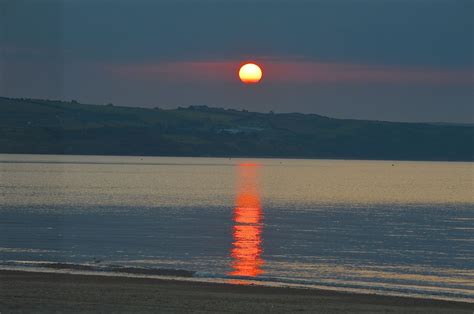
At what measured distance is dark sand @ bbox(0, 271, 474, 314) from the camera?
27.3 meters

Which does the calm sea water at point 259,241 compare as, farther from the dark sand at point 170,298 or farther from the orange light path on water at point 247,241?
the dark sand at point 170,298

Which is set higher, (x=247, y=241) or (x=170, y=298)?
(x=247, y=241)

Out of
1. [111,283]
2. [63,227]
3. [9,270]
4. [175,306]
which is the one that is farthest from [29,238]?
[175,306]

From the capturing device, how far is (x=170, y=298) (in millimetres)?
29844

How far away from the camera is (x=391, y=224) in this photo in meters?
75.5

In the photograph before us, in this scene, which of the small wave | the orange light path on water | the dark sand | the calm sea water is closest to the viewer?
the dark sand

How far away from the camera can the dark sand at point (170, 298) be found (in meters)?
27.3

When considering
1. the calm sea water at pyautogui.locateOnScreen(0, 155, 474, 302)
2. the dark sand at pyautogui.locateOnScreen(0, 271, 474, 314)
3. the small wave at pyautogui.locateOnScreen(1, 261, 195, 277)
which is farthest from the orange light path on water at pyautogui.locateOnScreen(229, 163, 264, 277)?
the dark sand at pyautogui.locateOnScreen(0, 271, 474, 314)

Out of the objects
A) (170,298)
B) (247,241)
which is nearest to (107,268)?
(170,298)

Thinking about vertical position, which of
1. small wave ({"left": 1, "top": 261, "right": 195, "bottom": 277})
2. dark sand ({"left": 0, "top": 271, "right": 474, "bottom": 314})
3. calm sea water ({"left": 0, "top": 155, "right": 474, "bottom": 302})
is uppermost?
calm sea water ({"left": 0, "top": 155, "right": 474, "bottom": 302})

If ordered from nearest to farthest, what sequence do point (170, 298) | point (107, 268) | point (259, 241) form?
1. point (170, 298)
2. point (107, 268)
3. point (259, 241)

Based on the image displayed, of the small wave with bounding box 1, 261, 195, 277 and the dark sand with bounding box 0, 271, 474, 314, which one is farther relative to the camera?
the small wave with bounding box 1, 261, 195, 277

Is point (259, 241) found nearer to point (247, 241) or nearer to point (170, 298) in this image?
point (247, 241)

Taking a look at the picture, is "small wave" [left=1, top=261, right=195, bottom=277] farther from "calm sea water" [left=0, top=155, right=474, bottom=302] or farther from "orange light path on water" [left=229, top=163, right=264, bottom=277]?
"orange light path on water" [left=229, top=163, right=264, bottom=277]
